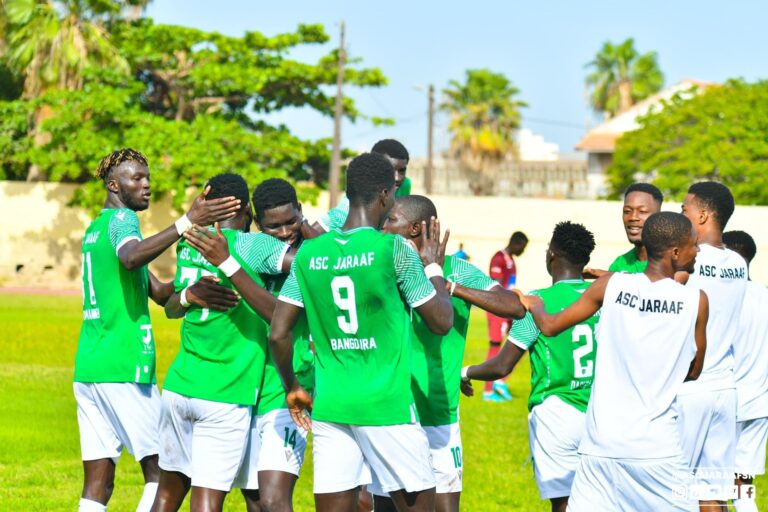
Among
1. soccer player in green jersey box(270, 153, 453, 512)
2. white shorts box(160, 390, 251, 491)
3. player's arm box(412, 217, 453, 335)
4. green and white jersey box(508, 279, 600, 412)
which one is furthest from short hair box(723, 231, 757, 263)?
white shorts box(160, 390, 251, 491)

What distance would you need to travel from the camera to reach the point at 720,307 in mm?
7781

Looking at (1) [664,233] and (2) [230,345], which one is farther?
(2) [230,345]

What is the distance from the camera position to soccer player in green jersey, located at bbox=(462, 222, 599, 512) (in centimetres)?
743

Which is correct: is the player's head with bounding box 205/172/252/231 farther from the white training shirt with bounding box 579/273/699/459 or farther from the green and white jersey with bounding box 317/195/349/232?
the white training shirt with bounding box 579/273/699/459

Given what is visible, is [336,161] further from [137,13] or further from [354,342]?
[354,342]

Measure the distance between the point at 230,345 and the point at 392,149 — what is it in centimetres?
218

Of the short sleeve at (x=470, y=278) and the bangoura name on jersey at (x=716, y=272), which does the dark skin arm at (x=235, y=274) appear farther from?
the bangoura name on jersey at (x=716, y=272)

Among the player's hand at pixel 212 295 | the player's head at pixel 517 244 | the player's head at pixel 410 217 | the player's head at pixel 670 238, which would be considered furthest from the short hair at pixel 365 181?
the player's head at pixel 517 244

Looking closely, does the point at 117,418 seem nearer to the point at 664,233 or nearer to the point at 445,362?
the point at 445,362

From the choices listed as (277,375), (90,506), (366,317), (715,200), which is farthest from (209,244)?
(715,200)

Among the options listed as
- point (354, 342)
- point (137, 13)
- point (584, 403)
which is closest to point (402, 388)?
point (354, 342)

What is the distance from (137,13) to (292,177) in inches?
349

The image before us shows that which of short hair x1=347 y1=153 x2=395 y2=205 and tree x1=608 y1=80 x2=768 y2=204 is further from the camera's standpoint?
tree x1=608 y1=80 x2=768 y2=204

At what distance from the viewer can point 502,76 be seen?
75062 millimetres
